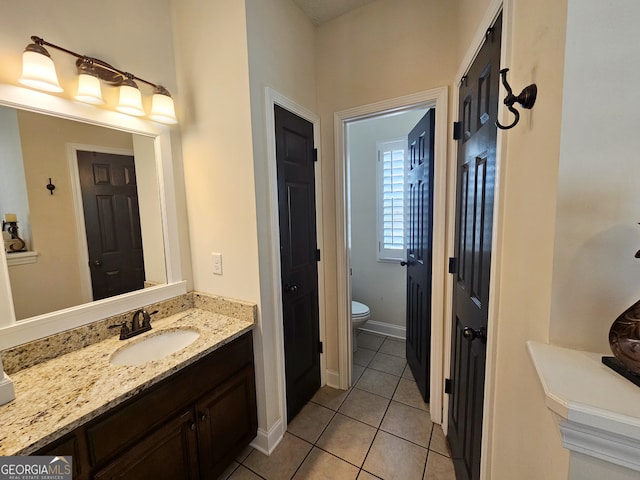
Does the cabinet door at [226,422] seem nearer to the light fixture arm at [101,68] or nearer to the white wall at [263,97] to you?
the white wall at [263,97]

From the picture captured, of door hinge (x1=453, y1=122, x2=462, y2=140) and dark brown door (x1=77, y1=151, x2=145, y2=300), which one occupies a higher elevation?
door hinge (x1=453, y1=122, x2=462, y2=140)

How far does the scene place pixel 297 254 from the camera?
180 cm

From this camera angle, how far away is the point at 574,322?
56cm

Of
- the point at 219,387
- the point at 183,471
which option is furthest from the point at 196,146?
the point at 183,471

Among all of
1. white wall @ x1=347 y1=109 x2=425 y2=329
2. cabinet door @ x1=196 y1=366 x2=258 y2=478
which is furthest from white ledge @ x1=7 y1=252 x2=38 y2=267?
white wall @ x1=347 y1=109 x2=425 y2=329

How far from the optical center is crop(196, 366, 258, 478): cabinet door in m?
1.27

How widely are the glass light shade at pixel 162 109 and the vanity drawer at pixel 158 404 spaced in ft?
4.32

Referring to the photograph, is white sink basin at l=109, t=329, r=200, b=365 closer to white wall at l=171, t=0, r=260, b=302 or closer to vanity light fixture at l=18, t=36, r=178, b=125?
white wall at l=171, t=0, r=260, b=302

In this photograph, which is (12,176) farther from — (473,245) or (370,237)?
(370,237)

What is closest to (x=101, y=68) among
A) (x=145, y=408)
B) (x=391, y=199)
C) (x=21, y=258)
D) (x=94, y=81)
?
(x=94, y=81)

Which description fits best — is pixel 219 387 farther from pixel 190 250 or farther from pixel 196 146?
pixel 196 146

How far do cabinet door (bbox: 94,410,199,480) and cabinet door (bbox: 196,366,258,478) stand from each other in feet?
0.17

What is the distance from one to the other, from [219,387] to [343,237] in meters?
1.23

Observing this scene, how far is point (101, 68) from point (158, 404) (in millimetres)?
1575
